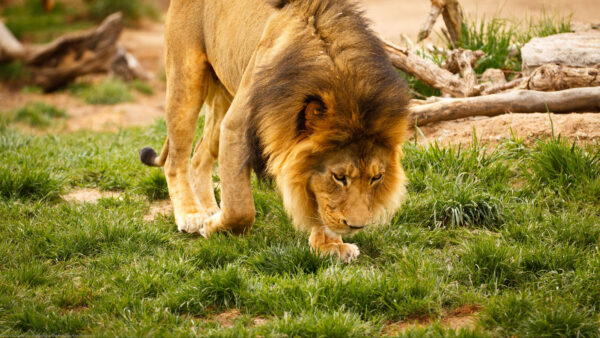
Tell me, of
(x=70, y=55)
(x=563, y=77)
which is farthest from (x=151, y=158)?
(x=70, y=55)

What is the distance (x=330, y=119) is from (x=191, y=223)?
1630mm

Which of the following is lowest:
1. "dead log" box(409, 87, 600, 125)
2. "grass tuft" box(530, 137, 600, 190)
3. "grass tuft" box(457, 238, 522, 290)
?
"grass tuft" box(457, 238, 522, 290)

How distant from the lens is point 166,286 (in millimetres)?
3340

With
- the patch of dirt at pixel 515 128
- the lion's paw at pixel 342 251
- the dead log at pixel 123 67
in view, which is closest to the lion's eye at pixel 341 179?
the lion's paw at pixel 342 251

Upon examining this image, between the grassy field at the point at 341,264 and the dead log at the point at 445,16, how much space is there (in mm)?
2030

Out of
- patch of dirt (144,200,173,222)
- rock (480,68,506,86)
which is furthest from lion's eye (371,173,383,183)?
rock (480,68,506,86)

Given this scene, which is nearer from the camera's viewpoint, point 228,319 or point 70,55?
point 228,319

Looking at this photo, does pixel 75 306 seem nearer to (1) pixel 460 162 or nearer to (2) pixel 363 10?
(2) pixel 363 10

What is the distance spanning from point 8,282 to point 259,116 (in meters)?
1.61

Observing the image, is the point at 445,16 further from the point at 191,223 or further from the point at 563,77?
the point at 191,223

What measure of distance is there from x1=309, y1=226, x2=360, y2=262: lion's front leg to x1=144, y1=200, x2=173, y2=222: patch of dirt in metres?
1.39

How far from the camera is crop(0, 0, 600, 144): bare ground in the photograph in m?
4.69

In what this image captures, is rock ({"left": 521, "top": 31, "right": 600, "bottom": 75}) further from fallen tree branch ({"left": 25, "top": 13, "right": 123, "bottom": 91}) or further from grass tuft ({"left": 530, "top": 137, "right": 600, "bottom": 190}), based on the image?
fallen tree branch ({"left": 25, "top": 13, "right": 123, "bottom": 91})

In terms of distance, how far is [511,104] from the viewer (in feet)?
16.2
